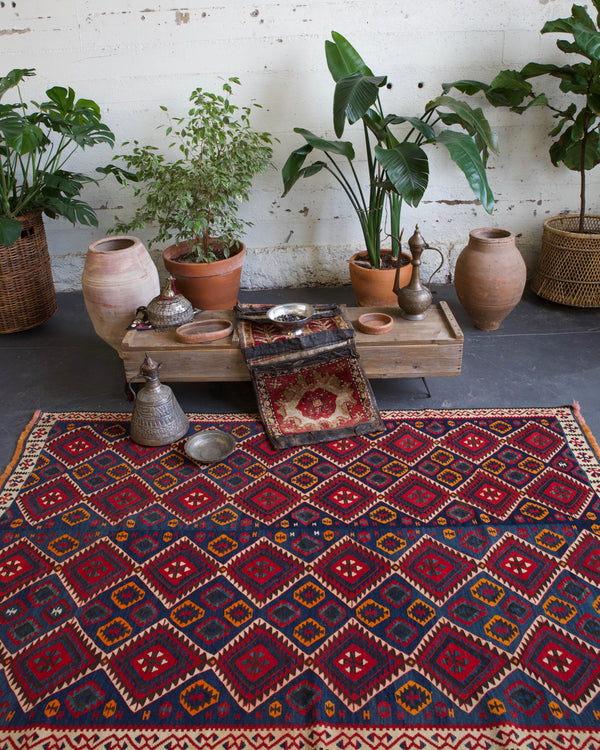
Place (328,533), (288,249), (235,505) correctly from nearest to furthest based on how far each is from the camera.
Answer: (328,533) → (235,505) → (288,249)

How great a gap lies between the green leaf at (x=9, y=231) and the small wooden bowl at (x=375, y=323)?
6.34 ft

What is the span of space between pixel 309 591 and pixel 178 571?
1.51 feet

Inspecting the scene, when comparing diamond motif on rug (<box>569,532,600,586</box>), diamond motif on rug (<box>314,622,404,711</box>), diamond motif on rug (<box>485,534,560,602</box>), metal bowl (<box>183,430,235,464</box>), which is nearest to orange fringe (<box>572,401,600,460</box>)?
diamond motif on rug (<box>569,532,600,586</box>)

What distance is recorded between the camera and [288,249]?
4.30m

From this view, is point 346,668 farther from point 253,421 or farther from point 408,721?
point 253,421

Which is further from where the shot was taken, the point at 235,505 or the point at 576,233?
the point at 576,233

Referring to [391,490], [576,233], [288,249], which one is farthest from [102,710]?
[576,233]

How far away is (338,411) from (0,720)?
5.65ft

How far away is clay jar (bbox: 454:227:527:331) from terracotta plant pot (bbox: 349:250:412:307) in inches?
13.9

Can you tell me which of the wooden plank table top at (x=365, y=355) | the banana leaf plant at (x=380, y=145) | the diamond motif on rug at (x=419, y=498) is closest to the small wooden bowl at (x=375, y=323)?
the wooden plank table top at (x=365, y=355)

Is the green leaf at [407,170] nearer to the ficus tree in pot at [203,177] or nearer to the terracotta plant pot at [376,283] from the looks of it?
the terracotta plant pot at [376,283]

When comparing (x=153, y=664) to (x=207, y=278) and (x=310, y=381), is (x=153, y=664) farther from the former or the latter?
(x=207, y=278)

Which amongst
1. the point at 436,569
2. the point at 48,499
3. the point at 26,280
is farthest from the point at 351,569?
the point at 26,280

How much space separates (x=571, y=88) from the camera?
3.52 meters
